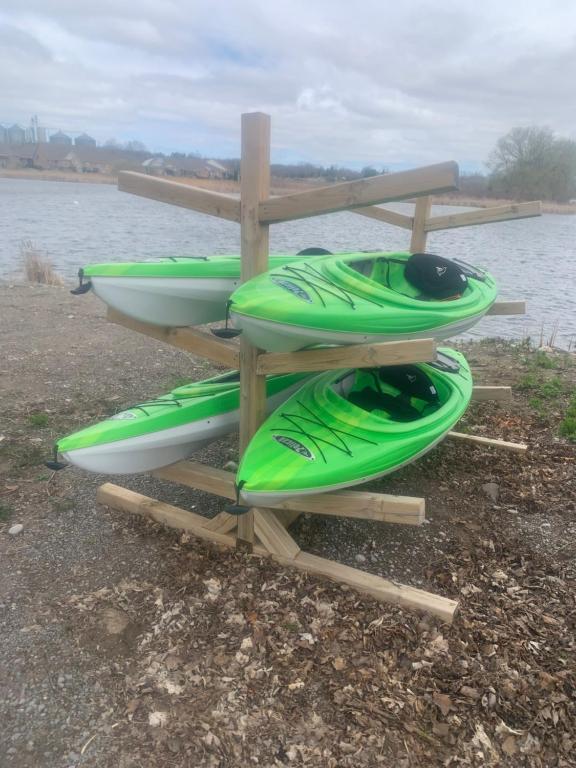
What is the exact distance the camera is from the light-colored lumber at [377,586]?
283 centimetres

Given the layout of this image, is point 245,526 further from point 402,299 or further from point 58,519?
point 402,299

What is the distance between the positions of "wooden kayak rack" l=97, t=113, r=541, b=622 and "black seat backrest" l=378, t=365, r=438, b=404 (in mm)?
1465

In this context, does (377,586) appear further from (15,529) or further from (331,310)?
(15,529)

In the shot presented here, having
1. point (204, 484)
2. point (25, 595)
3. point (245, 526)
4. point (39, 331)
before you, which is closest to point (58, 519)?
point (25, 595)

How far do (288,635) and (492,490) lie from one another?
2069 mm

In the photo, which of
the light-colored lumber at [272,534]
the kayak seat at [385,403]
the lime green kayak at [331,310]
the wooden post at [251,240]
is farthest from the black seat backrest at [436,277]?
the light-colored lumber at [272,534]

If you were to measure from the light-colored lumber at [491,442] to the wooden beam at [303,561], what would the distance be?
206 cm

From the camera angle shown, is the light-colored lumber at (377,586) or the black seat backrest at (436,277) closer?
the light-colored lumber at (377,586)

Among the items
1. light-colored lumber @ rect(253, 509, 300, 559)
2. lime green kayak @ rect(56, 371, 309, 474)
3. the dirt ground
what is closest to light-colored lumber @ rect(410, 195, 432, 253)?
the dirt ground

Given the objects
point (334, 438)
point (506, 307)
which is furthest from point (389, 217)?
point (334, 438)

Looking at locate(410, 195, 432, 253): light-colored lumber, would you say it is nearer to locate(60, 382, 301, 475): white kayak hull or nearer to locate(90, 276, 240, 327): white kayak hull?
locate(90, 276, 240, 327): white kayak hull

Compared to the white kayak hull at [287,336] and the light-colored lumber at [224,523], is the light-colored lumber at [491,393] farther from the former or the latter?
the light-colored lumber at [224,523]

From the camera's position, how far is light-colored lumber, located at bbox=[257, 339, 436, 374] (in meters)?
2.78

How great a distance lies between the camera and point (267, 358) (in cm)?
308
